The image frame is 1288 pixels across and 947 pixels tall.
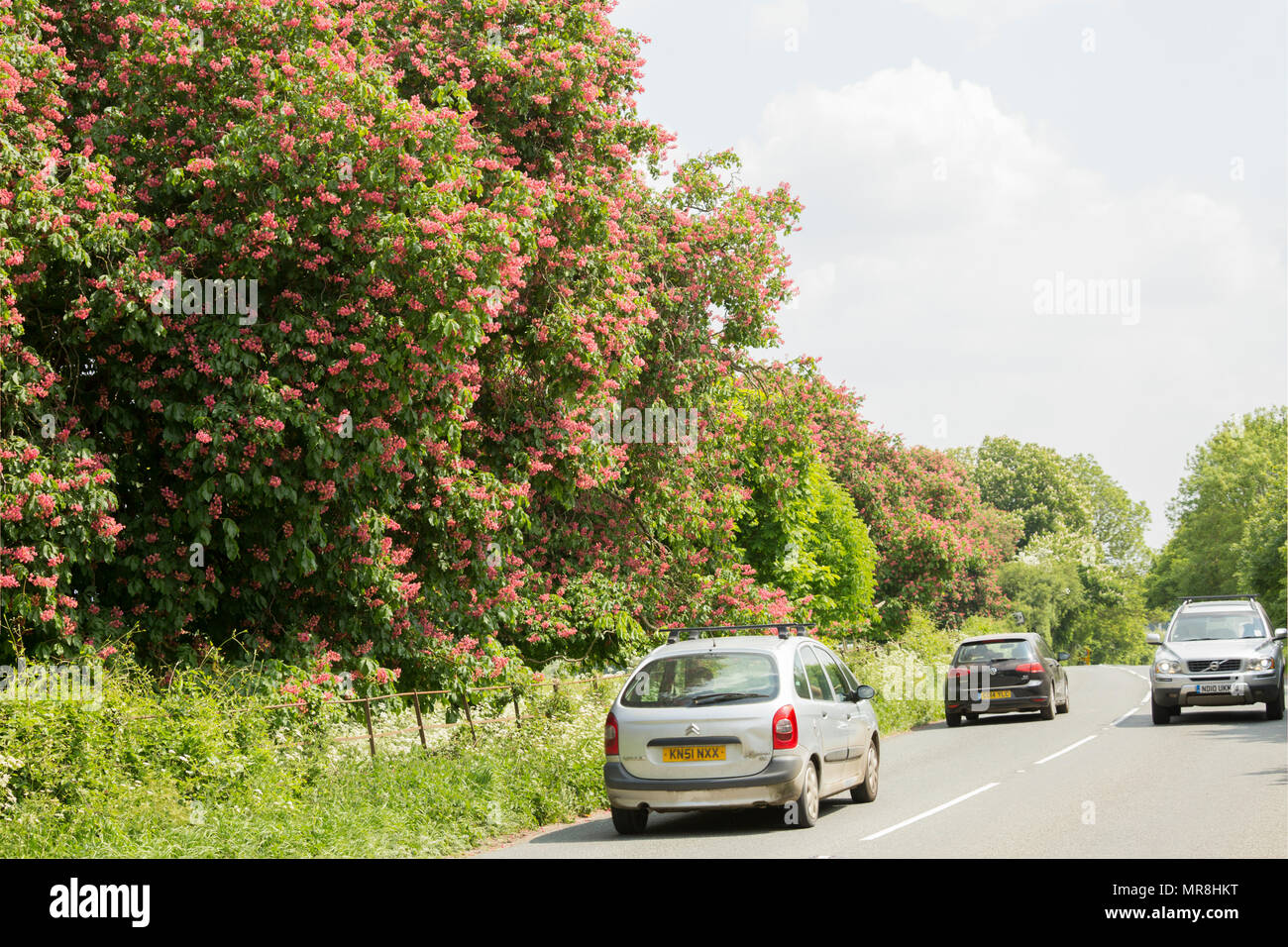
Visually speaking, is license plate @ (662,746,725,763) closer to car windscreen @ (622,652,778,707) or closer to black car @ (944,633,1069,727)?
car windscreen @ (622,652,778,707)

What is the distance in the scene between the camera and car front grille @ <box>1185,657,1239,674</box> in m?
21.3

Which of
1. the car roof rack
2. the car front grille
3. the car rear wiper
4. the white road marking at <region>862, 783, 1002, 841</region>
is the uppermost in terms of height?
the car roof rack

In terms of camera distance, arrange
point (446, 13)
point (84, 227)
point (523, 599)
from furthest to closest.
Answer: point (523, 599)
point (446, 13)
point (84, 227)

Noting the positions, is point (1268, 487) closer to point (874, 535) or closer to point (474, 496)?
point (874, 535)

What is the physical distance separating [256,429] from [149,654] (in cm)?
296

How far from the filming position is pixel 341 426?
1371cm

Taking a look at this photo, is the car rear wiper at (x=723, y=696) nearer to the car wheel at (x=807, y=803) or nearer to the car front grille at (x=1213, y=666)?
the car wheel at (x=807, y=803)

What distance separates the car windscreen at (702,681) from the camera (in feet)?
37.1

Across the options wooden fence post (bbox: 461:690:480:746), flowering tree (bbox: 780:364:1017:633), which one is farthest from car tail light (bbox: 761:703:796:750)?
flowering tree (bbox: 780:364:1017:633)

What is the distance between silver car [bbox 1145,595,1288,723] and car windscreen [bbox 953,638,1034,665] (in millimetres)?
2852

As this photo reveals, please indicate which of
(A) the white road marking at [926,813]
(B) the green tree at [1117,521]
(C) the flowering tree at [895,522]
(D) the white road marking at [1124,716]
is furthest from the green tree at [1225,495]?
(A) the white road marking at [926,813]

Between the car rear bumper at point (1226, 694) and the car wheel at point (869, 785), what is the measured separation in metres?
10.2

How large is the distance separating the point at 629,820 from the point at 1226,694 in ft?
45.6
